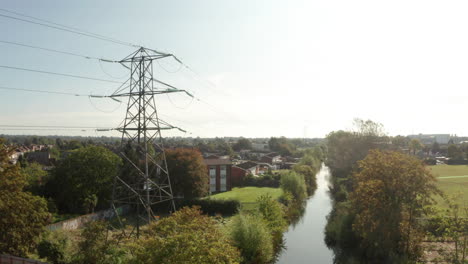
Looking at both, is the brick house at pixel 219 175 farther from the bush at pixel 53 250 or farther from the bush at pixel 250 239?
the bush at pixel 53 250

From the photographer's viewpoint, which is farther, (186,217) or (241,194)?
(241,194)

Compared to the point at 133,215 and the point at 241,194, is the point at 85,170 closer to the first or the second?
the point at 133,215

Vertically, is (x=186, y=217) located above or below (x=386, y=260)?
above

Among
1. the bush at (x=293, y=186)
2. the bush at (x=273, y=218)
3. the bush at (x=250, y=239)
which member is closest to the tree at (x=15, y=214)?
the bush at (x=250, y=239)

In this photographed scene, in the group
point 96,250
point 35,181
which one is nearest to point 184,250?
point 96,250

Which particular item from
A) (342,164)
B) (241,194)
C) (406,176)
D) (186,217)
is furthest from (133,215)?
(342,164)

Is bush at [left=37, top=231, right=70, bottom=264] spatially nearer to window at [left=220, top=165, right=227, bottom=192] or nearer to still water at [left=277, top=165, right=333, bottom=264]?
still water at [left=277, top=165, right=333, bottom=264]
